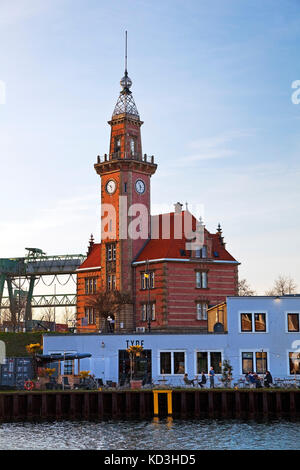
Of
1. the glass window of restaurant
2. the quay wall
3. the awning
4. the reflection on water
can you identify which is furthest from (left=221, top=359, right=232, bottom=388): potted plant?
the awning

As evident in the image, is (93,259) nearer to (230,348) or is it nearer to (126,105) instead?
(126,105)

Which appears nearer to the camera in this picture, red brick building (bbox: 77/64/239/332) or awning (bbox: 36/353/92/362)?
awning (bbox: 36/353/92/362)

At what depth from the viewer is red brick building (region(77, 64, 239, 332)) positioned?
3435 inches

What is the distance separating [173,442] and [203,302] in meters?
42.9

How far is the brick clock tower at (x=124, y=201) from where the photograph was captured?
91625 millimetres

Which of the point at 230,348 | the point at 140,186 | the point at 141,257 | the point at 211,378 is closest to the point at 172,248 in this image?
the point at 141,257

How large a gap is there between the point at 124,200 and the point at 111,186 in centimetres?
309

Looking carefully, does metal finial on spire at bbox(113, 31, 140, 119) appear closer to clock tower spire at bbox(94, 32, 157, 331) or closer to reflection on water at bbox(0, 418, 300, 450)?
clock tower spire at bbox(94, 32, 157, 331)

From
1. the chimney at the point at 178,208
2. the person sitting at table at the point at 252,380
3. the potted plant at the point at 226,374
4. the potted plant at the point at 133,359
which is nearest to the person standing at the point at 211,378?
the potted plant at the point at 226,374

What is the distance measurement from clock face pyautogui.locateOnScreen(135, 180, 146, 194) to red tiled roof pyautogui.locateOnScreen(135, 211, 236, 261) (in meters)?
4.57

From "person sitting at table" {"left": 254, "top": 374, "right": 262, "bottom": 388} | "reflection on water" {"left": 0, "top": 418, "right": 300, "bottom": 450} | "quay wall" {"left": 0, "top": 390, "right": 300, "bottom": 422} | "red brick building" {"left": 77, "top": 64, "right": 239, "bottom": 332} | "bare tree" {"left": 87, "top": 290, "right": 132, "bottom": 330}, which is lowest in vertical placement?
"reflection on water" {"left": 0, "top": 418, "right": 300, "bottom": 450}

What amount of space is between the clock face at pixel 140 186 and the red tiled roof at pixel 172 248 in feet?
15.0
